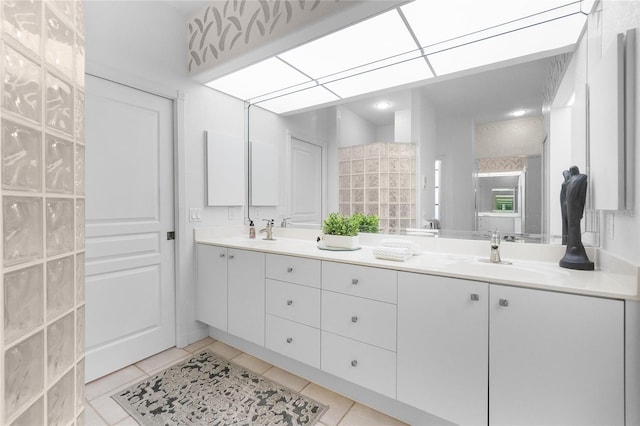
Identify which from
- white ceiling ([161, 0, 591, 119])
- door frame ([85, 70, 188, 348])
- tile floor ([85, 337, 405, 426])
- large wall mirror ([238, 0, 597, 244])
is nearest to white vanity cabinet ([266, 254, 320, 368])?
tile floor ([85, 337, 405, 426])

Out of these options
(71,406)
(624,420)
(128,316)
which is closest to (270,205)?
(128,316)

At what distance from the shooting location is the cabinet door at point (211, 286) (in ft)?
7.61

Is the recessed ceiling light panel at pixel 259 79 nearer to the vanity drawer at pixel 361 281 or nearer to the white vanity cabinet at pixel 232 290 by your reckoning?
the white vanity cabinet at pixel 232 290

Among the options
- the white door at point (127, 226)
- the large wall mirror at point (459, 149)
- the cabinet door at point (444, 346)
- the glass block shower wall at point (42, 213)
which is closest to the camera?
the glass block shower wall at point (42, 213)

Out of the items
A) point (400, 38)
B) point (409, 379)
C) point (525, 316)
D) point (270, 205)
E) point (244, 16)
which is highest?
point (244, 16)

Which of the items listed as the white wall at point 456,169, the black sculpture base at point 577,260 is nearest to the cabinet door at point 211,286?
the white wall at point 456,169

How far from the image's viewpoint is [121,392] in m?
1.83

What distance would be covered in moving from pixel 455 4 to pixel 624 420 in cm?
196

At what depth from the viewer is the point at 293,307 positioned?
1885mm

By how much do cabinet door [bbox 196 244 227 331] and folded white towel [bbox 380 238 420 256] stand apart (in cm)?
128

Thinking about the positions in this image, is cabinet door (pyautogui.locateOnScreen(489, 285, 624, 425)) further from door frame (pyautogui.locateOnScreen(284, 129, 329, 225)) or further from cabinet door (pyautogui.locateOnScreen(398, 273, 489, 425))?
door frame (pyautogui.locateOnScreen(284, 129, 329, 225))

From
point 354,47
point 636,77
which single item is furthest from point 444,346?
point 354,47

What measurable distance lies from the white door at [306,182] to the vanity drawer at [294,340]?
0.90 m

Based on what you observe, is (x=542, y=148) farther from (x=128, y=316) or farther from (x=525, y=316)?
(x=128, y=316)
